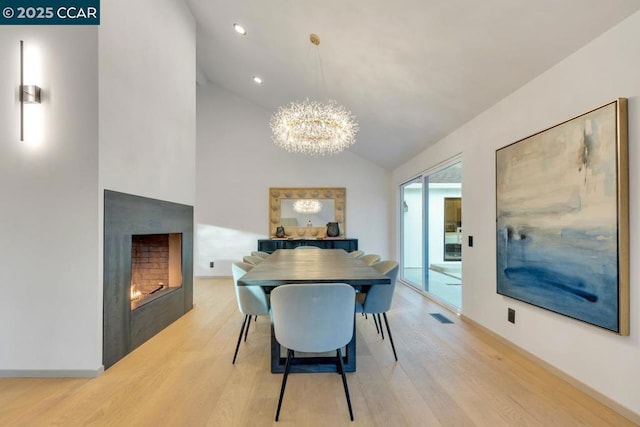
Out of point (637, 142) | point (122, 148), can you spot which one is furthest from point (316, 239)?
point (637, 142)

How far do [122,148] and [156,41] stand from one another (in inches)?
55.3

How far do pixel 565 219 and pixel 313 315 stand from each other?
191 cm

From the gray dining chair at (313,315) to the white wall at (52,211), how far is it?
1.59 metres

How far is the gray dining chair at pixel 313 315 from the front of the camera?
172 cm

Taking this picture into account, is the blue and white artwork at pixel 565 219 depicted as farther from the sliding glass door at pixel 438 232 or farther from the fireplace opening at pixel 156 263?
the fireplace opening at pixel 156 263

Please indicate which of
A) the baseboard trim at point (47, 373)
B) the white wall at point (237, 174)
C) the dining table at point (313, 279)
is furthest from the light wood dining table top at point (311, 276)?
the white wall at point (237, 174)

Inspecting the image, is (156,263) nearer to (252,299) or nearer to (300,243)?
(252,299)

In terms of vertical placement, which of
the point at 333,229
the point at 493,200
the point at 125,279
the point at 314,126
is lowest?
the point at 125,279

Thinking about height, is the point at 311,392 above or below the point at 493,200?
Result: below

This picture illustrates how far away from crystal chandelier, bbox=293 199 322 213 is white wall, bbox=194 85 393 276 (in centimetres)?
36

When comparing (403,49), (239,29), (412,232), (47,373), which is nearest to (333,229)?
(412,232)

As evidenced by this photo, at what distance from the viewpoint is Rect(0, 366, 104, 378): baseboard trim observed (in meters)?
2.30

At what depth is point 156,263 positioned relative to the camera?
3.93 m

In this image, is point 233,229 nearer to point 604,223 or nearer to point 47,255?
point 47,255
